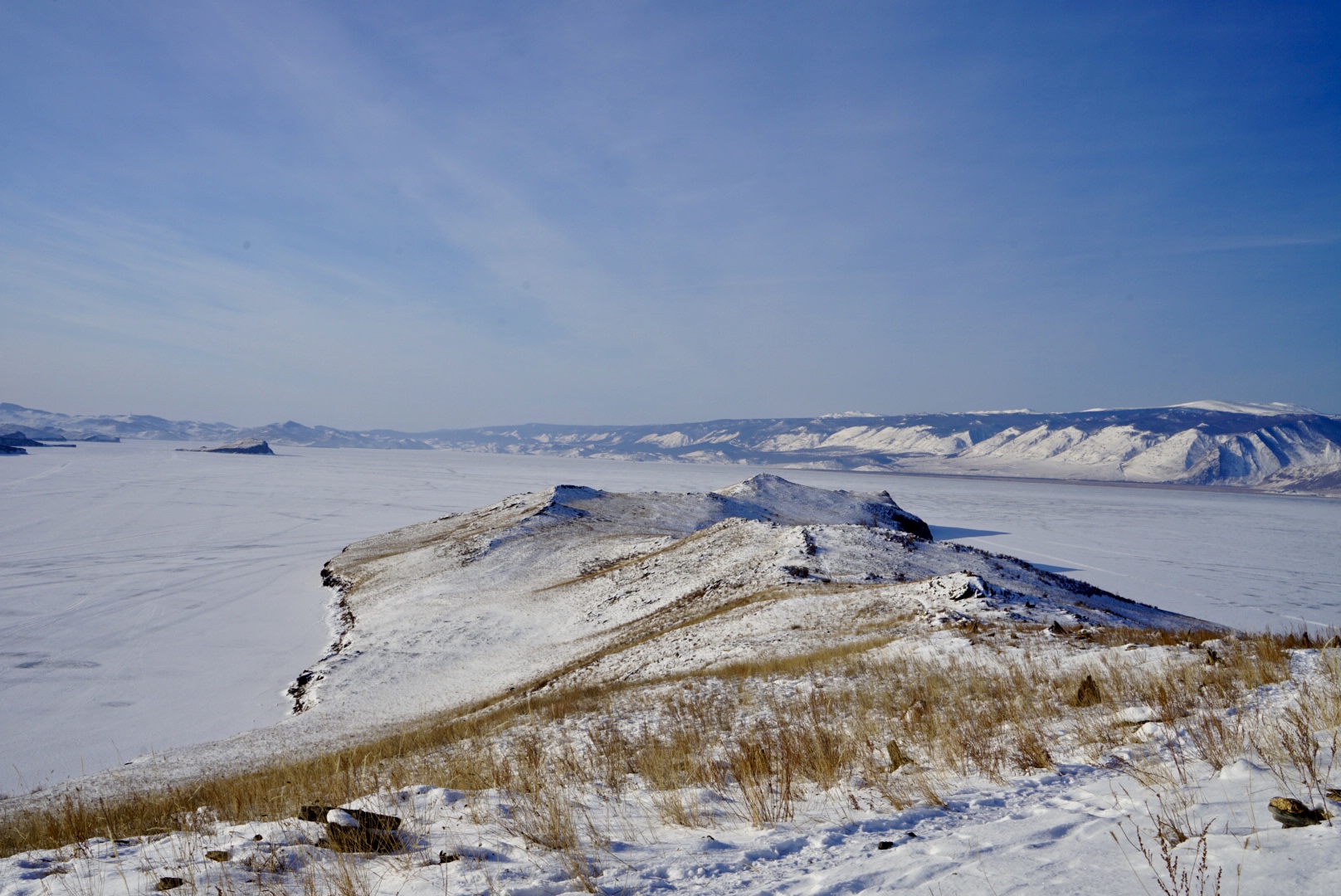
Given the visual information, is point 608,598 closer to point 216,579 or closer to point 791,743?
point 791,743

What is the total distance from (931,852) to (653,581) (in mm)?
26027

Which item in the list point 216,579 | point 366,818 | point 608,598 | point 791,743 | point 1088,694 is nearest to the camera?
point 366,818

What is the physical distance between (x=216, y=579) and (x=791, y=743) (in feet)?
132

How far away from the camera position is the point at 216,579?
37.6m

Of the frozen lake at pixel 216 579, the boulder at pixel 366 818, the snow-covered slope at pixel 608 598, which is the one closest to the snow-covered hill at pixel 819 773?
the boulder at pixel 366 818

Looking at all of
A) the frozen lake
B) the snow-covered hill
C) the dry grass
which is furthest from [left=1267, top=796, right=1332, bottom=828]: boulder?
the frozen lake

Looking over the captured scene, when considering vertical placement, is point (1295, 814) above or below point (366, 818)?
above

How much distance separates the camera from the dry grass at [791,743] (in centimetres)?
561

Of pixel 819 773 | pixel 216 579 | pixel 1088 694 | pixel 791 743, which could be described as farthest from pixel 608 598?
pixel 819 773

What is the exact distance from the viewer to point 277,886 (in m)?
4.26

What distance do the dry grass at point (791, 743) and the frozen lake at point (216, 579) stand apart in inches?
237

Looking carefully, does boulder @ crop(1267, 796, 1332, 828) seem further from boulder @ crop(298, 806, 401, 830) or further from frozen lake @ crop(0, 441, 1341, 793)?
frozen lake @ crop(0, 441, 1341, 793)

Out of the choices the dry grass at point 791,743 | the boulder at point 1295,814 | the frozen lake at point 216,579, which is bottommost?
the frozen lake at point 216,579

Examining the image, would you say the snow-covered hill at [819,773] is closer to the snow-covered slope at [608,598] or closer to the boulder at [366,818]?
the boulder at [366,818]
